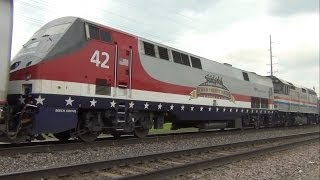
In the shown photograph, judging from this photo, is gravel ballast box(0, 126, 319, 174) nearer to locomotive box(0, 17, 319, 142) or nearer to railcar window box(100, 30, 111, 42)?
locomotive box(0, 17, 319, 142)

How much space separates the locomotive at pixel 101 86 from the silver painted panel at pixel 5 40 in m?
0.70

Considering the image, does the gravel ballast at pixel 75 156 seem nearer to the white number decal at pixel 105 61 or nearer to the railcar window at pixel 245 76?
the white number decal at pixel 105 61

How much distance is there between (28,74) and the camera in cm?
1156

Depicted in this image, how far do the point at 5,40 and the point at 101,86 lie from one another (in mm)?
3657

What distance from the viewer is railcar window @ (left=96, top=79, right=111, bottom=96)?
13.3m

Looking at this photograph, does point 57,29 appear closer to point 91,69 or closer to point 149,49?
point 91,69

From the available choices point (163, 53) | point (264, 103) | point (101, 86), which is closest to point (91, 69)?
point (101, 86)

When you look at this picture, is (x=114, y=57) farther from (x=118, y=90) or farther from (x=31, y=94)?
(x=31, y=94)

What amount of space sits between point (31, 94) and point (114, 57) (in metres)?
3.53

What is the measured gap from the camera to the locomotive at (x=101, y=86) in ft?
37.5

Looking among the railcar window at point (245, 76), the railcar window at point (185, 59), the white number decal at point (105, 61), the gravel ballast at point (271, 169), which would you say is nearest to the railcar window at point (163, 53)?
the railcar window at point (185, 59)

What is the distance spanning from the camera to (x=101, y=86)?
13.4m

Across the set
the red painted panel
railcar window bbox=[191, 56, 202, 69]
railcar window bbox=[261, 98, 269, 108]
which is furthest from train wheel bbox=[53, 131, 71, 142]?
railcar window bbox=[261, 98, 269, 108]

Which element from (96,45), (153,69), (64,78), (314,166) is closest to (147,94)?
(153,69)
